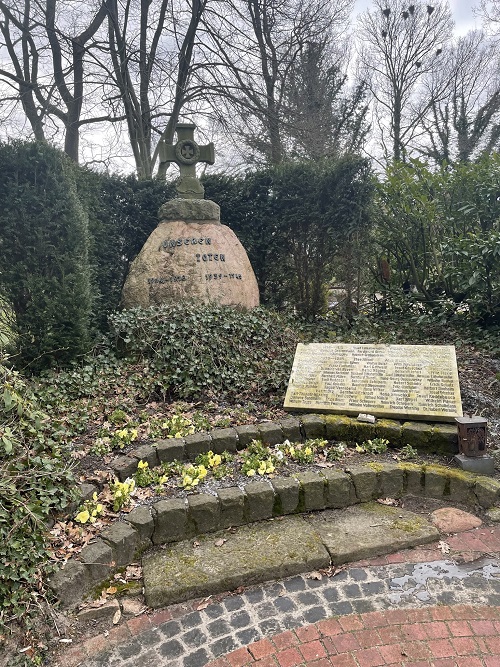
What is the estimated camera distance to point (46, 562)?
248 cm

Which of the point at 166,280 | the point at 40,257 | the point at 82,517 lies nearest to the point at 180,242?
the point at 166,280

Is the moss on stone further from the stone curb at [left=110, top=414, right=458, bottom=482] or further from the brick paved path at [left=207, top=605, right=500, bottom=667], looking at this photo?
the stone curb at [left=110, top=414, right=458, bottom=482]

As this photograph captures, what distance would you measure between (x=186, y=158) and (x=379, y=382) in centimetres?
515

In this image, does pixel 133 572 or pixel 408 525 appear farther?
pixel 408 525

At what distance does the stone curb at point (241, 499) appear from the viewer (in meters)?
2.60

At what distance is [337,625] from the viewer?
2281 mm

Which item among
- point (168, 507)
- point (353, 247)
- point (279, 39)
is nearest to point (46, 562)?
point (168, 507)

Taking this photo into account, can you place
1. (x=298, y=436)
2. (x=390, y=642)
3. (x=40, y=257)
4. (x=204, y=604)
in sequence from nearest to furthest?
(x=390, y=642) < (x=204, y=604) < (x=298, y=436) < (x=40, y=257)

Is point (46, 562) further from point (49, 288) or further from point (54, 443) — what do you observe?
point (49, 288)

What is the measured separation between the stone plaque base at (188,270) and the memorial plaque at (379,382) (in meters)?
2.26

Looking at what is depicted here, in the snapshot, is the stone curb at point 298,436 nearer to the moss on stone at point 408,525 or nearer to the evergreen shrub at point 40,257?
the moss on stone at point 408,525

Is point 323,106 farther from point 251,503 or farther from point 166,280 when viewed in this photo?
point 251,503

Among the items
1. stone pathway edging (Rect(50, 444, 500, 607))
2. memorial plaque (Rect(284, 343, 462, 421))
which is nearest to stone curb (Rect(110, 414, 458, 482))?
memorial plaque (Rect(284, 343, 462, 421))

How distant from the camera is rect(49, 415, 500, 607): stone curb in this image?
2604mm
